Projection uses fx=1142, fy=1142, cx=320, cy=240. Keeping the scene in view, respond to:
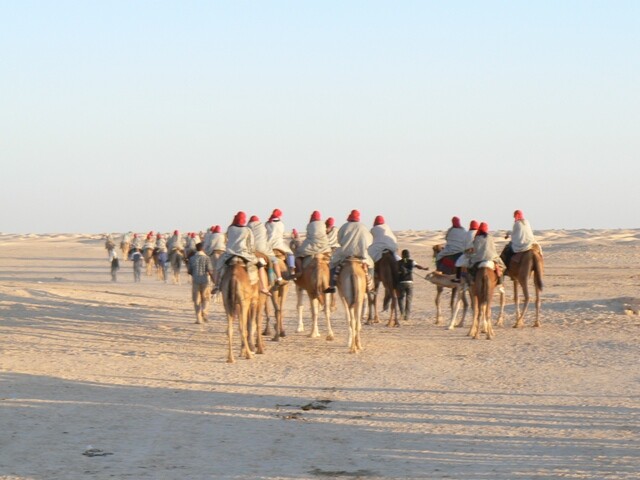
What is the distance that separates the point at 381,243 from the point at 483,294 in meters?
3.49

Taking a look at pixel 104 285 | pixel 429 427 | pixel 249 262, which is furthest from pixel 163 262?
pixel 429 427

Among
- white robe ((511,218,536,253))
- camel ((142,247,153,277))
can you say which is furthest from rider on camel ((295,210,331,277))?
camel ((142,247,153,277))

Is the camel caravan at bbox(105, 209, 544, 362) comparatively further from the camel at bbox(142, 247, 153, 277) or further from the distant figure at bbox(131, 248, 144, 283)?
the camel at bbox(142, 247, 153, 277)

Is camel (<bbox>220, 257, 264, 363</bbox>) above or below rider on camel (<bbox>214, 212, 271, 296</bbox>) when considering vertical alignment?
below

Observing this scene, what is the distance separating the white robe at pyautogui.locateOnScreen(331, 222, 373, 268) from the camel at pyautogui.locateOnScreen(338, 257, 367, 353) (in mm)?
148

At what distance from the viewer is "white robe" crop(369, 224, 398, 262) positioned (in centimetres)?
2378

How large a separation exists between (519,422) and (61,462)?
4.88 meters

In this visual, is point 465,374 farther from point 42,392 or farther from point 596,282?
point 596,282

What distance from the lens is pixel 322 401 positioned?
45.8 feet

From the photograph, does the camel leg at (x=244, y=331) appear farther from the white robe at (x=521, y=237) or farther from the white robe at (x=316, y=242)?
the white robe at (x=521, y=237)

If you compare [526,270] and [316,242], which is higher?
[316,242]

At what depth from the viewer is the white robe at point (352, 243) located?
63.8 feet

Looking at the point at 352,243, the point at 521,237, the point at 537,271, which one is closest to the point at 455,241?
the point at 521,237

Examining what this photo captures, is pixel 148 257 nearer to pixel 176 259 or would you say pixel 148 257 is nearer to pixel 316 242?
pixel 176 259
